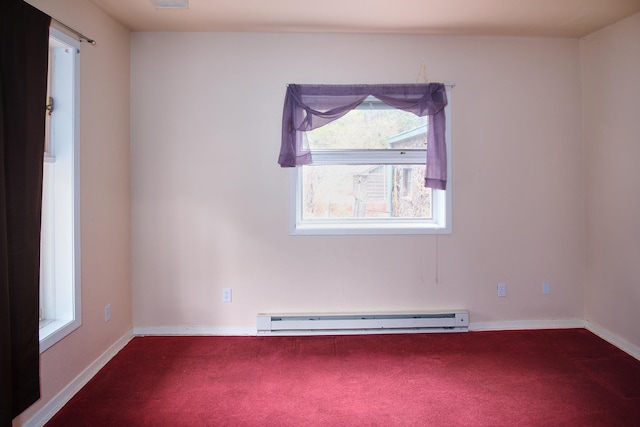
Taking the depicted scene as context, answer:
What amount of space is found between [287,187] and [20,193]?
1.73 meters

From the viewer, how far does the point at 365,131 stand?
3115 millimetres

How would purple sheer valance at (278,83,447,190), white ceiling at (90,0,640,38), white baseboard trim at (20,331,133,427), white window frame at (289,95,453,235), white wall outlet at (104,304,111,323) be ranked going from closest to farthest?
white baseboard trim at (20,331,133,427) < white ceiling at (90,0,640,38) < white wall outlet at (104,304,111,323) < purple sheer valance at (278,83,447,190) < white window frame at (289,95,453,235)

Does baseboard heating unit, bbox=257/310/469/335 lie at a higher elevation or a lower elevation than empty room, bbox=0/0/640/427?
lower

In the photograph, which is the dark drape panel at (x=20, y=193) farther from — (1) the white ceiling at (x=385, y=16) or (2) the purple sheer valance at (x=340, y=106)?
(2) the purple sheer valance at (x=340, y=106)

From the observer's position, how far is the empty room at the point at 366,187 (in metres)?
2.65

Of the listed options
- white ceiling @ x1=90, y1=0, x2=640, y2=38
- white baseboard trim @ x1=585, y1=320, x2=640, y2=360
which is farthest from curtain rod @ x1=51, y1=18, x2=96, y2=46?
white baseboard trim @ x1=585, y1=320, x2=640, y2=360

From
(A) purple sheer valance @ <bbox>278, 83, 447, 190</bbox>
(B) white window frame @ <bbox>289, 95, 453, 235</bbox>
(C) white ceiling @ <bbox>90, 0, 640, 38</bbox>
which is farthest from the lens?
(B) white window frame @ <bbox>289, 95, 453, 235</bbox>

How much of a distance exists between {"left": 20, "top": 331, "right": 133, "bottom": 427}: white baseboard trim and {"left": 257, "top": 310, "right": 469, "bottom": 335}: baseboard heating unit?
1.05 meters

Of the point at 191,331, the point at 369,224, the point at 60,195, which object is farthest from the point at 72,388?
the point at 369,224

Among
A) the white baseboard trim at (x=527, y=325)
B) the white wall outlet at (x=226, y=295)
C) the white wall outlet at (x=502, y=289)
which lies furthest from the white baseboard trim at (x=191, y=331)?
the white wall outlet at (x=502, y=289)

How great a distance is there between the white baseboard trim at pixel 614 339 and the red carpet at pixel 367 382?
6 cm

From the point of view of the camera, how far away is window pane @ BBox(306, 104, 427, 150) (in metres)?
3.11

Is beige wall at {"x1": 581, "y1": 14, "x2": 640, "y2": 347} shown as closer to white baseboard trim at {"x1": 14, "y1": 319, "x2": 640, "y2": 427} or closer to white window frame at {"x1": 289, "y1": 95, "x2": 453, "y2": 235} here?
white baseboard trim at {"x1": 14, "y1": 319, "x2": 640, "y2": 427}

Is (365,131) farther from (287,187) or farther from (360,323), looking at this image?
(360,323)
